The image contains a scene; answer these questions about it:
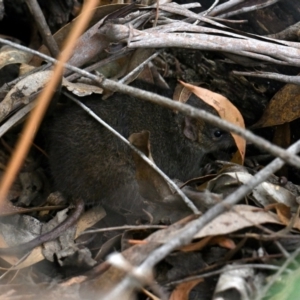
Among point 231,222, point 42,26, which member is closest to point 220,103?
point 231,222

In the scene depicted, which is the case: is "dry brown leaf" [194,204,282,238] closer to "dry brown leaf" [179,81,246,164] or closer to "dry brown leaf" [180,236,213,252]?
"dry brown leaf" [180,236,213,252]

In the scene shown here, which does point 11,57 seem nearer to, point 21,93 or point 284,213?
point 21,93

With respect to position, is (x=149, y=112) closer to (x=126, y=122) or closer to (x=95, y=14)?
(x=126, y=122)

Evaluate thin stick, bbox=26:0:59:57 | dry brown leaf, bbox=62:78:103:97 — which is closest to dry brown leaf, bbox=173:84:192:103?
dry brown leaf, bbox=62:78:103:97

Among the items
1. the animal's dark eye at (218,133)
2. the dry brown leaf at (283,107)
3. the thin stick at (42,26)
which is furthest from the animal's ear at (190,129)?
the thin stick at (42,26)

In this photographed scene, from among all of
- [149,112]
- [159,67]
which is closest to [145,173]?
[149,112]

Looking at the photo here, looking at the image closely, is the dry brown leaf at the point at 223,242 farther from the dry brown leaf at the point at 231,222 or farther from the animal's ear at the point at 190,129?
the animal's ear at the point at 190,129

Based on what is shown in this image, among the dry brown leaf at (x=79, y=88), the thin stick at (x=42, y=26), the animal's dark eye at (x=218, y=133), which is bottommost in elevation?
the animal's dark eye at (x=218, y=133)
